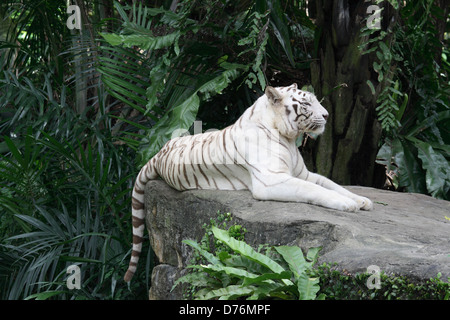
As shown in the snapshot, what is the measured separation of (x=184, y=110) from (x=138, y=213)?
1085 millimetres

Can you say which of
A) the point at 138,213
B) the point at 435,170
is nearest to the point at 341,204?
the point at 138,213

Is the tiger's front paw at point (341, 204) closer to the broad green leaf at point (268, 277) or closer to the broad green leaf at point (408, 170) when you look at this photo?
the broad green leaf at point (268, 277)

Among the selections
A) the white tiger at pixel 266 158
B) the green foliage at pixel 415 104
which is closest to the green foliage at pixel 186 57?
the white tiger at pixel 266 158

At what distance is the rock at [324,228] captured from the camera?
290cm

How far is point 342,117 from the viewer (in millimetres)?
6125

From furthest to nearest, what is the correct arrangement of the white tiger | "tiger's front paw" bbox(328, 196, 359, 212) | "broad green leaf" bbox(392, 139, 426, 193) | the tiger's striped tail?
"broad green leaf" bbox(392, 139, 426, 193) < the tiger's striped tail < the white tiger < "tiger's front paw" bbox(328, 196, 359, 212)

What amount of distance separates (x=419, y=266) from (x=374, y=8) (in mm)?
3653

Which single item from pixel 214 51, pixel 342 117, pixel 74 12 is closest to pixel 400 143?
pixel 342 117

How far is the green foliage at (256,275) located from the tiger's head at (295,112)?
47.3 inches

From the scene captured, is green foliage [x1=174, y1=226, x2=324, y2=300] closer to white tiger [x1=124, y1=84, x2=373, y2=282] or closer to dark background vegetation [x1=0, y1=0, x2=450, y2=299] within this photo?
white tiger [x1=124, y1=84, x2=373, y2=282]

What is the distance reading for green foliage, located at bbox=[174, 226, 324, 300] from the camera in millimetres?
3010

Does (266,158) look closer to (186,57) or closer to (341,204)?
(341,204)

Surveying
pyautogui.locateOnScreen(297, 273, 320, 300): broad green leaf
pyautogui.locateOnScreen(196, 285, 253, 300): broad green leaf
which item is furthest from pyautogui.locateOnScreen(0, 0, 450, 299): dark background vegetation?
pyautogui.locateOnScreen(297, 273, 320, 300): broad green leaf

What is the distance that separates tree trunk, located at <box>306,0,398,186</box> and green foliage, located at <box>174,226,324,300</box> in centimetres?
294
